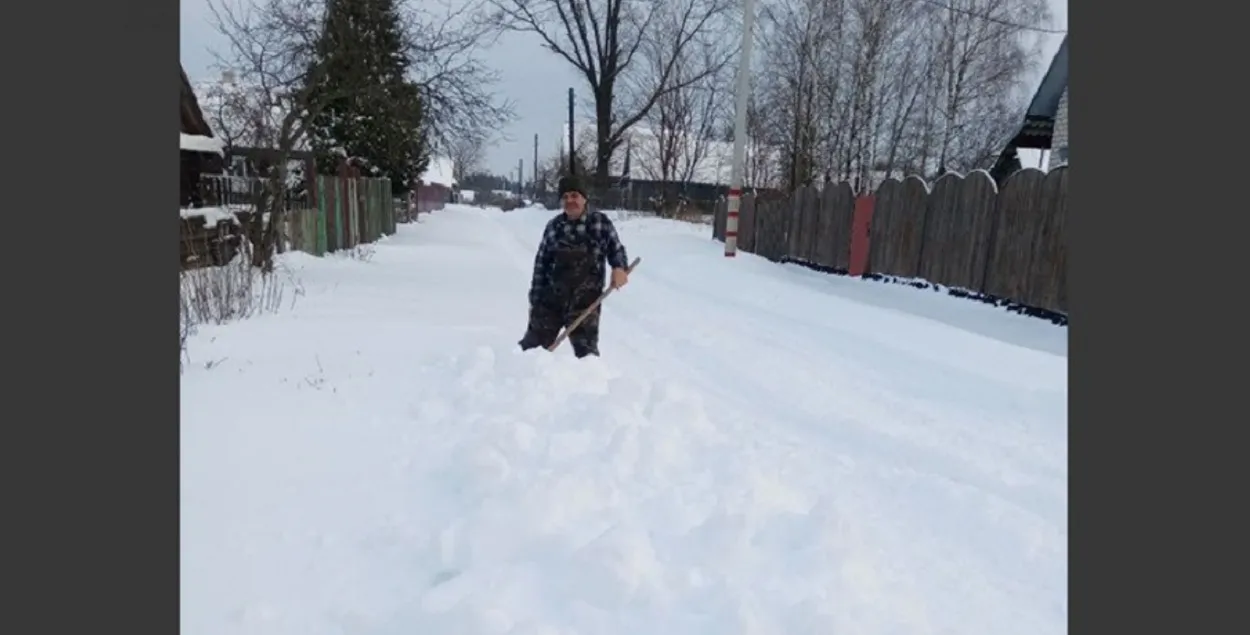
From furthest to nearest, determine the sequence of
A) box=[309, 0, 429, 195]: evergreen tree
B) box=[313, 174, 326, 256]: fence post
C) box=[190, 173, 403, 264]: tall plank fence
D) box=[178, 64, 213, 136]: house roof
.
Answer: box=[178, 64, 213, 136]: house roof
box=[313, 174, 326, 256]: fence post
box=[309, 0, 429, 195]: evergreen tree
box=[190, 173, 403, 264]: tall plank fence

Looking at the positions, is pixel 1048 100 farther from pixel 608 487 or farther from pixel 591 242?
pixel 608 487

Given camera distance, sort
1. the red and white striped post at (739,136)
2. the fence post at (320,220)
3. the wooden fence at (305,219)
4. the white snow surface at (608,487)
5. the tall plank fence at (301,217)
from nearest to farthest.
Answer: the white snow surface at (608,487), the wooden fence at (305,219), the tall plank fence at (301,217), the fence post at (320,220), the red and white striped post at (739,136)

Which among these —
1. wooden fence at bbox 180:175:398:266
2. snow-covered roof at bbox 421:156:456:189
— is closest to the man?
wooden fence at bbox 180:175:398:266

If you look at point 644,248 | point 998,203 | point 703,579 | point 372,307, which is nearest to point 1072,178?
point 703,579

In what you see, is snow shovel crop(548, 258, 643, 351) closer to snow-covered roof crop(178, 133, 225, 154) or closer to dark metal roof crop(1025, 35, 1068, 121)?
snow-covered roof crop(178, 133, 225, 154)

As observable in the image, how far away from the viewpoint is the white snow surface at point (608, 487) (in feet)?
7.98

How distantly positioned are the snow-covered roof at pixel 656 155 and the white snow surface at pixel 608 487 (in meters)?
36.0

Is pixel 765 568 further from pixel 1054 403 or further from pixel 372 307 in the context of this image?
pixel 372 307

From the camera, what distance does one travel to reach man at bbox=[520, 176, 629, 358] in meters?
5.67

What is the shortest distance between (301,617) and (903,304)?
8.78 m

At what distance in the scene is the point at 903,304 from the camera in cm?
980

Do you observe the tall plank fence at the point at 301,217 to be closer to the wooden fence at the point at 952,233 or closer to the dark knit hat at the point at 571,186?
the dark knit hat at the point at 571,186

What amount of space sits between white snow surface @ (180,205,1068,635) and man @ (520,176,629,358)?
43 centimetres

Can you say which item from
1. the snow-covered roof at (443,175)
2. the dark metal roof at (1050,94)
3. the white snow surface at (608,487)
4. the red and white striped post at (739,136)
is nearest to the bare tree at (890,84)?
the dark metal roof at (1050,94)
